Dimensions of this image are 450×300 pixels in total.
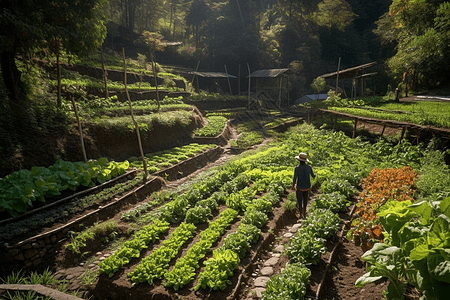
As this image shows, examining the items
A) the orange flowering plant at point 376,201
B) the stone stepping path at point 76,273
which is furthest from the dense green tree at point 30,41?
the orange flowering plant at point 376,201

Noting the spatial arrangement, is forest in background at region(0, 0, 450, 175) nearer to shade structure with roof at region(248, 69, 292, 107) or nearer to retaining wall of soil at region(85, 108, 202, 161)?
retaining wall of soil at region(85, 108, 202, 161)

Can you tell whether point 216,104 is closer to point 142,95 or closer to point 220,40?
point 142,95

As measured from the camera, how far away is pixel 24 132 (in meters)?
10.9

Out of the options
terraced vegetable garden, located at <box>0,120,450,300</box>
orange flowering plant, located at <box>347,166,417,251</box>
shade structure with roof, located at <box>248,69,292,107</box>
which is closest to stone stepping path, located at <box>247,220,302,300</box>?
terraced vegetable garden, located at <box>0,120,450,300</box>

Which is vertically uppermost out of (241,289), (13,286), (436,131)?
(436,131)

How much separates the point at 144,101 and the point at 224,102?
48.9 feet

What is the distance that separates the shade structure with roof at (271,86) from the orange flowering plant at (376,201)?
85.7 feet

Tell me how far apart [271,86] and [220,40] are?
14380 millimetres

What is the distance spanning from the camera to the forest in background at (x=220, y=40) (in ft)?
37.5

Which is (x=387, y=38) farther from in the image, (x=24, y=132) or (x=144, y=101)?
(x=24, y=132)

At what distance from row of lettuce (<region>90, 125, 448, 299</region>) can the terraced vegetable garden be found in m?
0.03

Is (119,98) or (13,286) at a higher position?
(119,98)

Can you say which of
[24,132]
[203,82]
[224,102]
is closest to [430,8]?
[224,102]

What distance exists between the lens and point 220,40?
4847 centimetres
